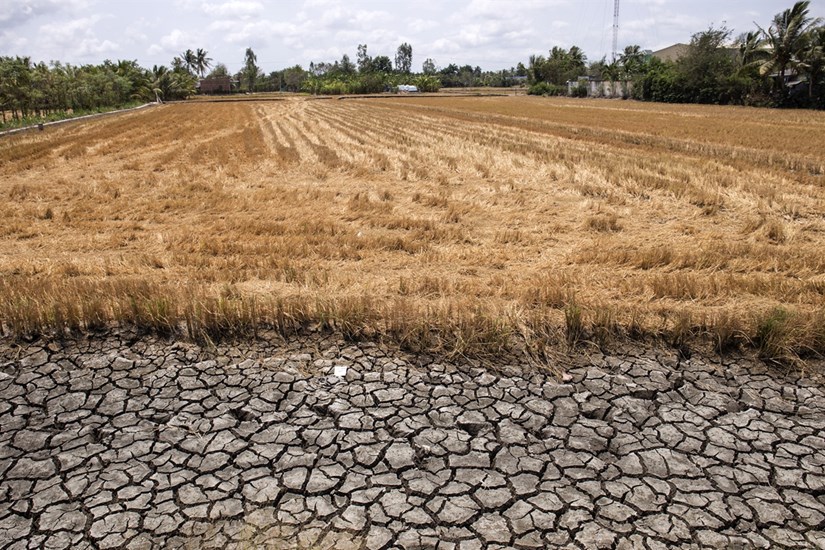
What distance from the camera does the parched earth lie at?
119 inches

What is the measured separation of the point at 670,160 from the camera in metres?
16.5

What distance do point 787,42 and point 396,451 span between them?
187 ft

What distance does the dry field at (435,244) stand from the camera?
208 inches

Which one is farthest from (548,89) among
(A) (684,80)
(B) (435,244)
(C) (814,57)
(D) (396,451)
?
(D) (396,451)

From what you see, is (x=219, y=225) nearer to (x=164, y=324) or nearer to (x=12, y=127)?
(x=164, y=324)

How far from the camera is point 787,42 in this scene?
46438 mm

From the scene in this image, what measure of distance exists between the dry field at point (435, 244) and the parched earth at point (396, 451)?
1.61ft

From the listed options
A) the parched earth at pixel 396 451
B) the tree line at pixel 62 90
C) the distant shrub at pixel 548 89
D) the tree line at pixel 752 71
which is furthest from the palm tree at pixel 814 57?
the tree line at pixel 62 90

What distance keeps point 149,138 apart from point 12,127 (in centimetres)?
1155

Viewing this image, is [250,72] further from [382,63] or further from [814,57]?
[814,57]

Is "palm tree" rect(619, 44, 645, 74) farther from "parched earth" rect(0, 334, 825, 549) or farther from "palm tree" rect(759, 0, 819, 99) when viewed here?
"parched earth" rect(0, 334, 825, 549)

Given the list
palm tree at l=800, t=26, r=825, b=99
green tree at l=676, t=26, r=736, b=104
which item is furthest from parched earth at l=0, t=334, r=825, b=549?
green tree at l=676, t=26, r=736, b=104

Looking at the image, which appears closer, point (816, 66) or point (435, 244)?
point (435, 244)


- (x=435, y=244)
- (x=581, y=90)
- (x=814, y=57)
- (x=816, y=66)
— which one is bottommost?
(x=435, y=244)
